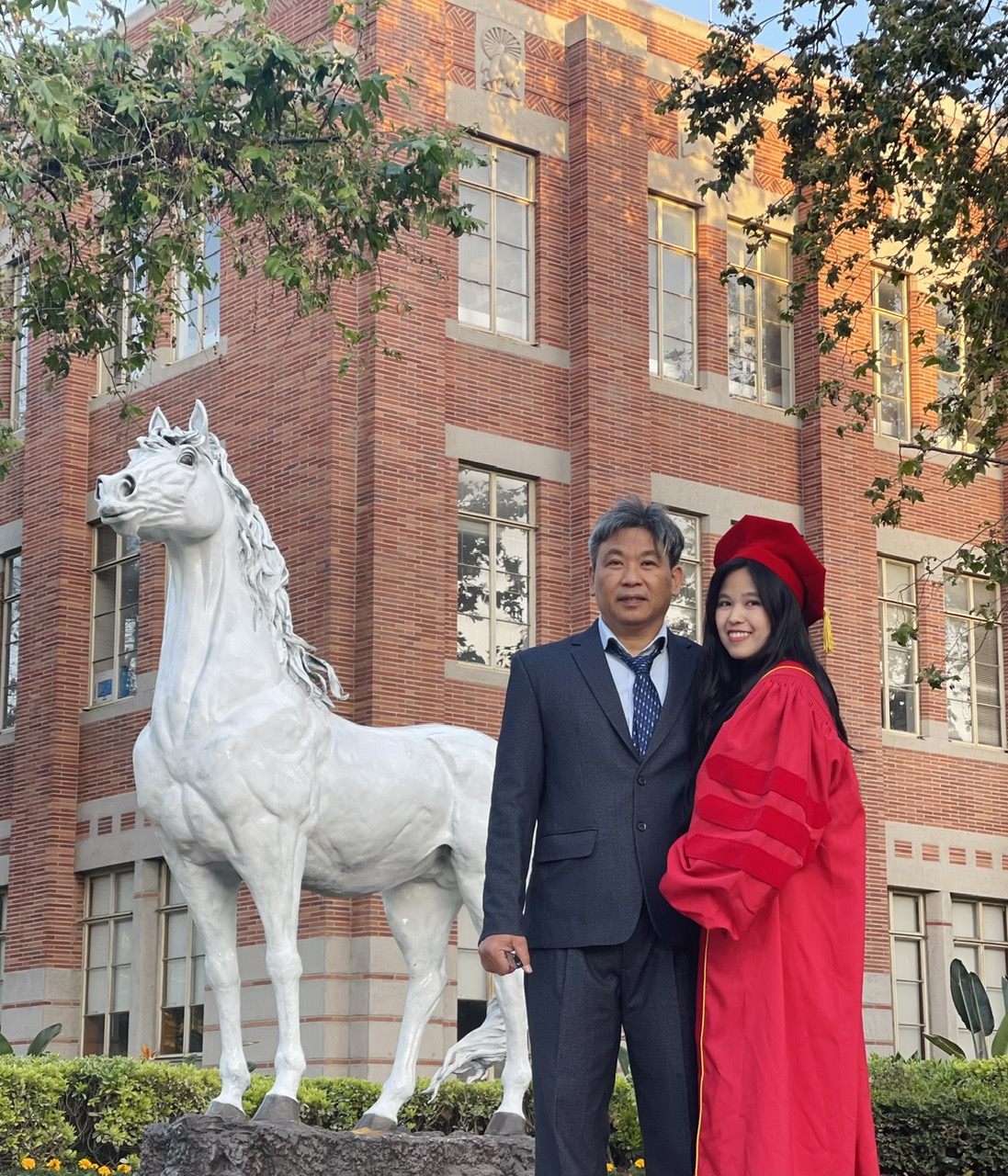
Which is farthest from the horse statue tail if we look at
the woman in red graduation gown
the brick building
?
the brick building

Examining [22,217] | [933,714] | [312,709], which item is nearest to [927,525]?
[933,714]

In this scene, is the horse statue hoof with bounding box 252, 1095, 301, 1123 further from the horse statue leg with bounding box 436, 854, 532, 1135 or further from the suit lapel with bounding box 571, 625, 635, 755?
the suit lapel with bounding box 571, 625, 635, 755

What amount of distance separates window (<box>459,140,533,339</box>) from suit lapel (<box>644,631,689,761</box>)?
15.6 meters

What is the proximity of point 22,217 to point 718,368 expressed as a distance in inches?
493

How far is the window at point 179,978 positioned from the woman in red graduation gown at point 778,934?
15.7 metres

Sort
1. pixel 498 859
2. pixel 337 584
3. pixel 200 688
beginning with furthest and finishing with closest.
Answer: pixel 337 584
pixel 200 688
pixel 498 859

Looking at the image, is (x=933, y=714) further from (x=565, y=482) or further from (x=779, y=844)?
(x=779, y=844)

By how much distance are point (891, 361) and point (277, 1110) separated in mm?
18590

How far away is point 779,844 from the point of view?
15.3ft

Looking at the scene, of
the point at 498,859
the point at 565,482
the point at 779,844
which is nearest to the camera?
the point at 779,844

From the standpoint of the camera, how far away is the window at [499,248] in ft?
68.5

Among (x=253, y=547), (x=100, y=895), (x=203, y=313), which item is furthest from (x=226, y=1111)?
(x=203, y=313)

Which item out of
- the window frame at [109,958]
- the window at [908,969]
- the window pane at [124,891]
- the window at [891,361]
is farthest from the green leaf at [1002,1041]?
the window pane at [124,891]

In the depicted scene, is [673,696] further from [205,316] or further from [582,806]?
[205,316]
